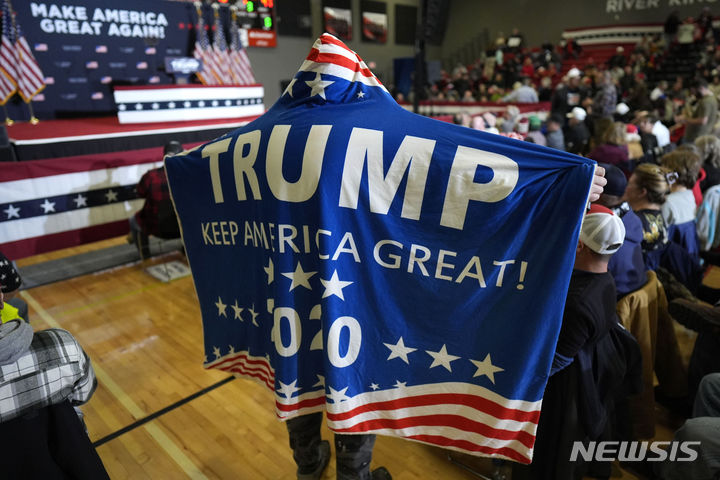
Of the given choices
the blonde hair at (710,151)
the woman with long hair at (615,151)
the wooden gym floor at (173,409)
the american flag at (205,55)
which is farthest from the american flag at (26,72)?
the blonde hair at (710,151)

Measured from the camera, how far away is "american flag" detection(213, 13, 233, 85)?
8.36m

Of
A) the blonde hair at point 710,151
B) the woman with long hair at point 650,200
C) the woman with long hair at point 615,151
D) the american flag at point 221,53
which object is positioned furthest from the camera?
the american flag at point 221,53

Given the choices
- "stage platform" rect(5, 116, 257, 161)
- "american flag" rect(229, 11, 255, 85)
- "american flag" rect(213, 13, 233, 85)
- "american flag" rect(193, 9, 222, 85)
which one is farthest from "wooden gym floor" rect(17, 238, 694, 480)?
"american flag" rect(229, 11, 255, 85)

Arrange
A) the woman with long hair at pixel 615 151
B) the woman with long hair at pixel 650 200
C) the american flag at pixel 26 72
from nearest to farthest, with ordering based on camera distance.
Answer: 1. the woman with long hair at pixel 650 200
2. the woman with long hair at pixel 615 151
3. the american flag at pixel 26 72

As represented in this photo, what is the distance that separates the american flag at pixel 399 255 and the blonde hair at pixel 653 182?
5.56 feet

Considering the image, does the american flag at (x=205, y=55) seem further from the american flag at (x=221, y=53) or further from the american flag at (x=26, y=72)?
the american flag at (x=26, y=72)

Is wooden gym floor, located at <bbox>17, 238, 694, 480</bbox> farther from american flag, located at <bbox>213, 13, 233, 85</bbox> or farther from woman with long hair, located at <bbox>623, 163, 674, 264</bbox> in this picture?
american flag, located at <bbox>213, 13, 233, 85</bbox>

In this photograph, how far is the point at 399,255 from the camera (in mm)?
1431

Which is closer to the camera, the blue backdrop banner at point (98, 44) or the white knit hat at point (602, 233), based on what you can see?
the white knit hat at point (602, 233)

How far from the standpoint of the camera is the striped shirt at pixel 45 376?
1.44 metres

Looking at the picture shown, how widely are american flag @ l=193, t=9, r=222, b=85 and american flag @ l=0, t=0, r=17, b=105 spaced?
2.68m

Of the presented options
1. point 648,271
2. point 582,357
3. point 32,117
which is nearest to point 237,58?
point 32,117

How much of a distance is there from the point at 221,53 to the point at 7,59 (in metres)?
3.30

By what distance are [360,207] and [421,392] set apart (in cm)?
68
